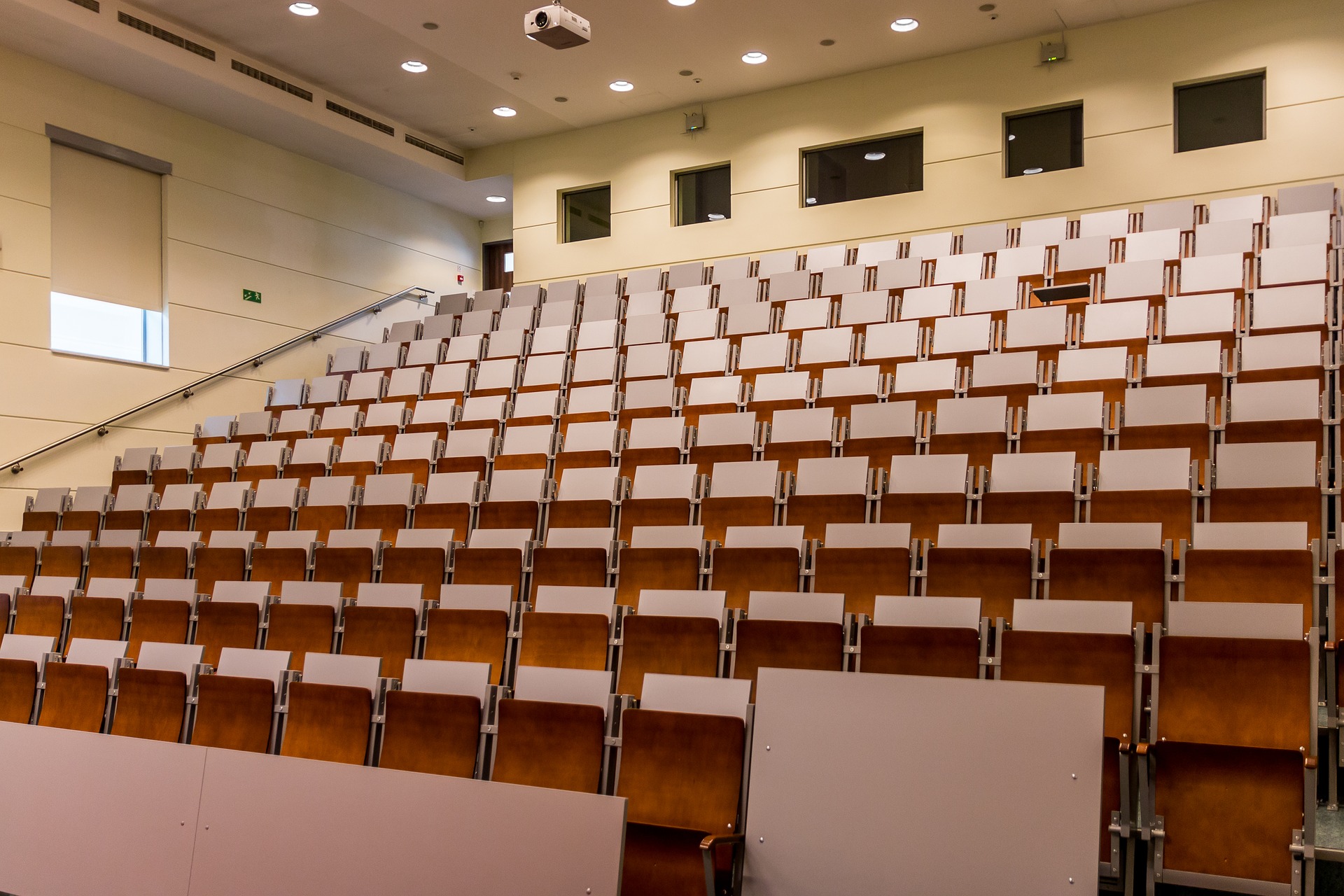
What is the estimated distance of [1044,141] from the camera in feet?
9.05

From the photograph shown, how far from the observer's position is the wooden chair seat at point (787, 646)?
1.25m

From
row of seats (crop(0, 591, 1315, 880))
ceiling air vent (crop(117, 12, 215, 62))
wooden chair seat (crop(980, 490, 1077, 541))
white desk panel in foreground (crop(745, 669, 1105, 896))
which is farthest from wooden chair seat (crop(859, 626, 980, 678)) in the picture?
ceiling air vent (crop(117, 12, 215, 62))

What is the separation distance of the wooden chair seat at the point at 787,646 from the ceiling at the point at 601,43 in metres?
1.81

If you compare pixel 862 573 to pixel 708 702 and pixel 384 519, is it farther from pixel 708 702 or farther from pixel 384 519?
pixel 384 519

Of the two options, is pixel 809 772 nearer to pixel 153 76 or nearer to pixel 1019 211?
pixel 1019 211

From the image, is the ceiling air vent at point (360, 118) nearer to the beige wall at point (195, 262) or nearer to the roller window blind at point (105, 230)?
the beige wall at point (195, 262)

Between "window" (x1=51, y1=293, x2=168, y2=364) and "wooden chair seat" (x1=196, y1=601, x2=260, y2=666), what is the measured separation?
4.39 feet

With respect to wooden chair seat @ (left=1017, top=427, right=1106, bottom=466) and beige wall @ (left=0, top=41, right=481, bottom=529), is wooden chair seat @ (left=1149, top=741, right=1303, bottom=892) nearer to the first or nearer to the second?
wooden chair seat @ (left=1017, top=427, right=1106, bottom=466)

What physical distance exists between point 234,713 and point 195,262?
1965mm

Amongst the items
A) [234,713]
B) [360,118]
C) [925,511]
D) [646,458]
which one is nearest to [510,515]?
[646,458]

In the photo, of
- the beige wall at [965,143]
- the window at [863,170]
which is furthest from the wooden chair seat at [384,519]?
the window at [863,170]

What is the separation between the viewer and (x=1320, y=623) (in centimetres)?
130

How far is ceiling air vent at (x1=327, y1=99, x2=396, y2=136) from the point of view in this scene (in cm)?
318

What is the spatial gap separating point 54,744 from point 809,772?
85 cm
